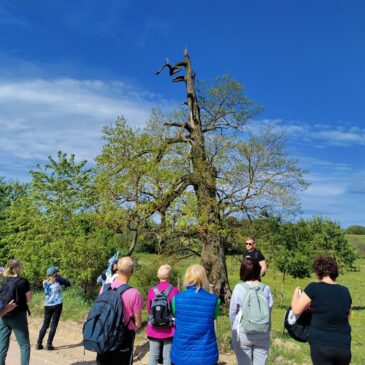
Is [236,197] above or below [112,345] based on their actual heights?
above

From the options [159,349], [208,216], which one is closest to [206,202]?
[208,216]

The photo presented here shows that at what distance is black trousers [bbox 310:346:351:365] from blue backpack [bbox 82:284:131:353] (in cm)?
191

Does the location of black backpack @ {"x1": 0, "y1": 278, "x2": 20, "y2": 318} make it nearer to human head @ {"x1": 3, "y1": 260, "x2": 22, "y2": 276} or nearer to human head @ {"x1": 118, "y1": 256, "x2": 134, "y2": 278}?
human head @ {"x1": 3, "y1": 260, "x2": 22, "y2": 276}

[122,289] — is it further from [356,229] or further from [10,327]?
[356,229]

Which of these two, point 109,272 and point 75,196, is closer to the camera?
point 109,272

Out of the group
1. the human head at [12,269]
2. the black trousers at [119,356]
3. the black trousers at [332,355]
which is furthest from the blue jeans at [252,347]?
the human head at [12,269]

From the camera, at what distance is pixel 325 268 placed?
3.96 meters

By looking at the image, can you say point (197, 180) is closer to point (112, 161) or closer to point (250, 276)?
point (112, 161)

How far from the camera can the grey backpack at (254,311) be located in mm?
4180

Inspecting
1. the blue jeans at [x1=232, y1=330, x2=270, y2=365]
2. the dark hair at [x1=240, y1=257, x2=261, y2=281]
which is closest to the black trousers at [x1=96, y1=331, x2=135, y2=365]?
the blue jeans at [x1=232, y1=330, x2=270, y2=365]

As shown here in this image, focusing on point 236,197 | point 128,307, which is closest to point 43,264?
point 236,197

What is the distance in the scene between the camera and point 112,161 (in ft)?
48.1

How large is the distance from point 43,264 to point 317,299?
1533 centimetres

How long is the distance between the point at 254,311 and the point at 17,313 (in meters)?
3.31
